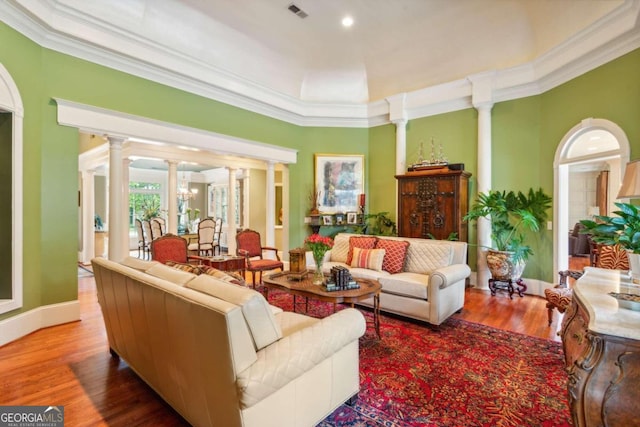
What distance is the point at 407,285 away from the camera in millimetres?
3646

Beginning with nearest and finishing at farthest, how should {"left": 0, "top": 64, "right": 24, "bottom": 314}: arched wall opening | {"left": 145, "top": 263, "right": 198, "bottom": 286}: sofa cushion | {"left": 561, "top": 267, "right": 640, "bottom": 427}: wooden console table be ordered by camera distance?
{"left": 561, "top": 267, "right": 640, "bottom": 427}: wooden console table → {"left": 145, "top": 263, "right": 198, "bottom": 286}: sofa cushion → {"left": 0, "top": 64, "right": 24, "bottom": 314}: arched wall opening

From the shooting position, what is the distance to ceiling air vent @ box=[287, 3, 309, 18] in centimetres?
433

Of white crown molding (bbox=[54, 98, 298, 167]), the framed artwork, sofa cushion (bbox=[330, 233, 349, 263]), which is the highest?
white crown molding (bbox=[54, 98, 298, 167])

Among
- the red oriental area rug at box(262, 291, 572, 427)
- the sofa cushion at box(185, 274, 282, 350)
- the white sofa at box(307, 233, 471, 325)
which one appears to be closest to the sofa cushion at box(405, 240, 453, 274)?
the white sofa at box(307, 233, 471, 325)

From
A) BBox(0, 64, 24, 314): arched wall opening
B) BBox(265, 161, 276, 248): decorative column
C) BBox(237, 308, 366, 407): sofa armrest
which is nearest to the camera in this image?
BBox(237, 308, 366, 407): sofa armrest

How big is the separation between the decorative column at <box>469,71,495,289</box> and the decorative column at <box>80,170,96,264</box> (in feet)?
27.7

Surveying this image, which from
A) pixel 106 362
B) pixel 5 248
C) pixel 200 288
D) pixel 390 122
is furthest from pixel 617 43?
pixel 5 248

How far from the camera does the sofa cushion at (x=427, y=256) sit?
4.01 m

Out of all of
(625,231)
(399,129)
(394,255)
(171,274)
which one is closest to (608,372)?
(625,231)

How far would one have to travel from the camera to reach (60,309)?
3.63 m

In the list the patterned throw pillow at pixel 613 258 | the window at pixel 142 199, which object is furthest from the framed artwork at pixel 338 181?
the window at pixel 142 199

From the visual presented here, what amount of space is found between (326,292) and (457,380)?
1294 mm

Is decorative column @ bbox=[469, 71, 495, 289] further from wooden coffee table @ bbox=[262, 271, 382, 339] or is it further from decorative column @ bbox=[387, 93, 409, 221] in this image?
wooden coffee table @ bbox=[262, 271, 382, 339]

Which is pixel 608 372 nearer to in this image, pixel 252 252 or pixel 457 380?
pixel 457 380
